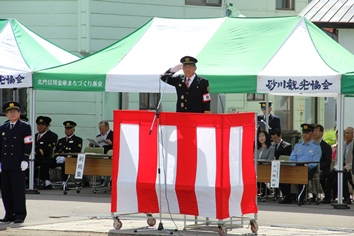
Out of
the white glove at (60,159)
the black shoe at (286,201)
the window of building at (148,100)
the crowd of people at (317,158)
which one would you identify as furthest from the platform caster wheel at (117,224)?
the window of building at (148,100)

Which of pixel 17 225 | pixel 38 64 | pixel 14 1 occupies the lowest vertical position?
pixel 17 225

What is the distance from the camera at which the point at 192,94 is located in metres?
14.5

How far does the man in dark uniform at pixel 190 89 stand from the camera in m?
14.4

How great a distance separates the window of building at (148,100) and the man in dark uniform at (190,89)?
1386 cm

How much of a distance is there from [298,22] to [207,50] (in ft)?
6.17

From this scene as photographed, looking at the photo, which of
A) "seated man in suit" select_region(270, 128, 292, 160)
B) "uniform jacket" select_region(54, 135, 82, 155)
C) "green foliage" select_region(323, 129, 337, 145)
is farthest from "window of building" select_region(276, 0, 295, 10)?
"seated man in suit" select_region(270, 128, 292, 160)

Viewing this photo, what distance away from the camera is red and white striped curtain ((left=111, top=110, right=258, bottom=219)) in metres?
13.5

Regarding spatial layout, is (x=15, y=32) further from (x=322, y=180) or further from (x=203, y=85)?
(x=203, y=85)

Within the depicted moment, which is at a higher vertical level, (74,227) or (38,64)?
(38,64)

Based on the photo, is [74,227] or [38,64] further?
[38,64]

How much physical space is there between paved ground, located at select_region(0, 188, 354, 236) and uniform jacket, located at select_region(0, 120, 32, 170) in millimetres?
917

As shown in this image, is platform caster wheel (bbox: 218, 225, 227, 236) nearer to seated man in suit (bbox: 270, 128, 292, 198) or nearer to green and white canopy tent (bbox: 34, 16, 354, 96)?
green and white canopy tent (bbox: 34, 16, 354, 96)

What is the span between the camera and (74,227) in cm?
1484

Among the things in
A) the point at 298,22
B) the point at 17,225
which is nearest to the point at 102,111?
the point at 298,22
